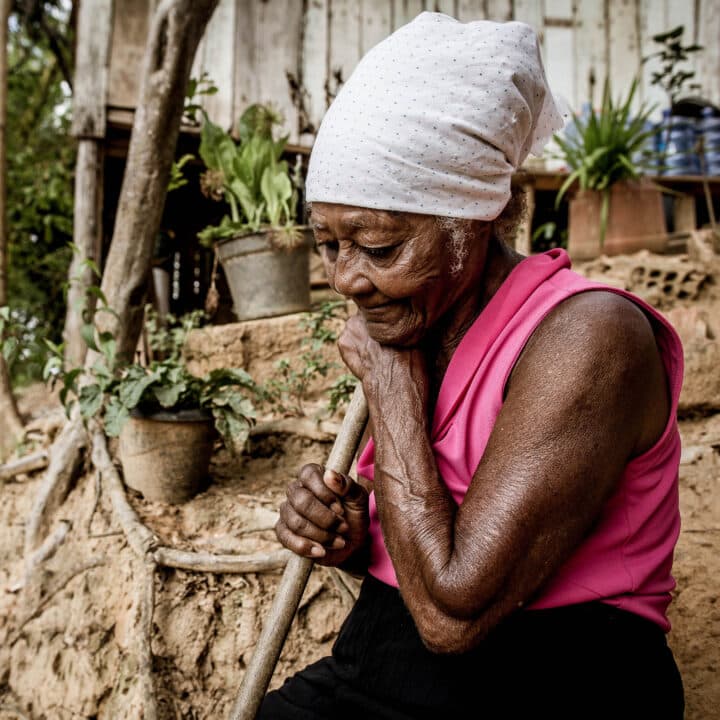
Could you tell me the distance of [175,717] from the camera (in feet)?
7.80

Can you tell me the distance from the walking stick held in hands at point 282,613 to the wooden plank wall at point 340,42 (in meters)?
3.93

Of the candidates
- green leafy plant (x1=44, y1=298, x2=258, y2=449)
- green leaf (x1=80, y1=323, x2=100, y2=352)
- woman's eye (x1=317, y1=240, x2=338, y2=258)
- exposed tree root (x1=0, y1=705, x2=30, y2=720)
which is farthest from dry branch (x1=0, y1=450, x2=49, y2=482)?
woman's eye (x1=317, y1=240, x2=338, y2=258)

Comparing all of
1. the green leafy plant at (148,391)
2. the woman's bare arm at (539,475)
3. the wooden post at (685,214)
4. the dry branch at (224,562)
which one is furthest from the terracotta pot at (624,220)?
the woman's bare arm at (539,475)

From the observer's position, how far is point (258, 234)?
417 cm

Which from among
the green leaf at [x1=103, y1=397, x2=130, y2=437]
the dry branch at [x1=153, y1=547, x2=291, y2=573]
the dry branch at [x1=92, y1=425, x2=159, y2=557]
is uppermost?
the green leaf at [x1=103, y1=397, x2=130, y2=437]

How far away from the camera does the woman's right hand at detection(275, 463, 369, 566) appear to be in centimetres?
157

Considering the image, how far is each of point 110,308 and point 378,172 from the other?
7.12 feet

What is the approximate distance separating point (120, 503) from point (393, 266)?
2023 millimetres

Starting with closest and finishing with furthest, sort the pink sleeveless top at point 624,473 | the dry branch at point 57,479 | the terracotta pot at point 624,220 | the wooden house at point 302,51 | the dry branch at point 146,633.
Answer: the pink sleeveless top at point 624,473 → the dry branch at point 146,633 → the dry branch at point 57,479 → the terracotta pot at point 624,220 → the wooden house at point 302,51

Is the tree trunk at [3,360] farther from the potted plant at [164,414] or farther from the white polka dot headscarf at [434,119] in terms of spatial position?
the white polka dot headscarf at [434,119]

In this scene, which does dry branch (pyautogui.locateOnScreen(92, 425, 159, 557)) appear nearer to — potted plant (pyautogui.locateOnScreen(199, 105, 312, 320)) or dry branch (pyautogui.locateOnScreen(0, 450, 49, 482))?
dry branch (pyautogui.locateOnScreen(0, 450, 49, 482))

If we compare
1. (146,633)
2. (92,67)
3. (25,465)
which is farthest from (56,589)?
(92,67)

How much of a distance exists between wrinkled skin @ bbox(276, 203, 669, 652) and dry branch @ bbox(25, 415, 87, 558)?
2055 millimetres

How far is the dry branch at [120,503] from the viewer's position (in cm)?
269
